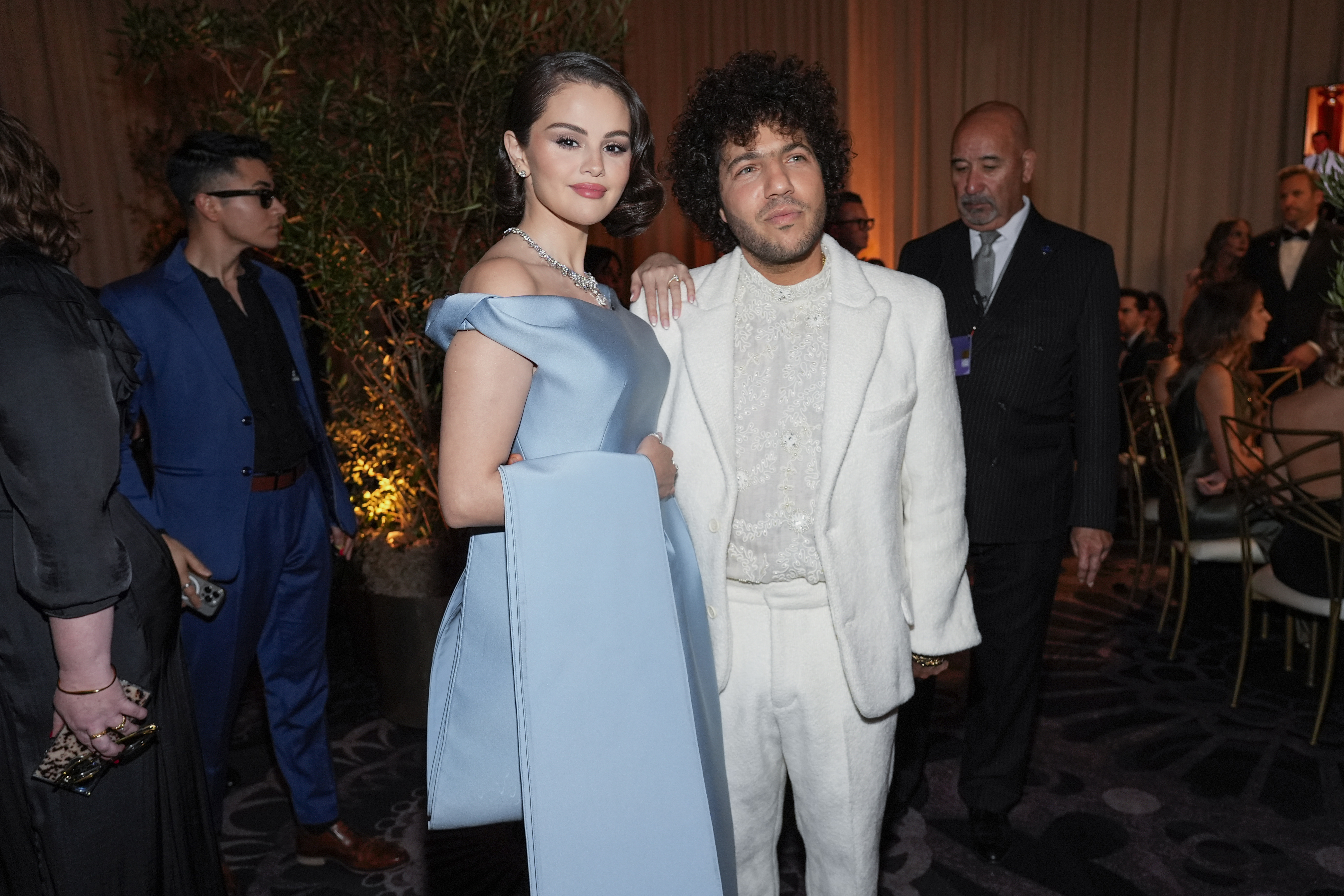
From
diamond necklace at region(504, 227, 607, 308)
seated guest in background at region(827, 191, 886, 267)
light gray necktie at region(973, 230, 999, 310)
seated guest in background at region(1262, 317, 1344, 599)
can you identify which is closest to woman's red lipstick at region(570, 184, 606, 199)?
diamond necklace at region(504, 227, 607, 308)

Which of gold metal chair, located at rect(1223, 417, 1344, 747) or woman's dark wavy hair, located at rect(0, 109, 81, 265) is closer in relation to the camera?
woman's dark wavy hair, located at rect(0, 109, 81, 265)

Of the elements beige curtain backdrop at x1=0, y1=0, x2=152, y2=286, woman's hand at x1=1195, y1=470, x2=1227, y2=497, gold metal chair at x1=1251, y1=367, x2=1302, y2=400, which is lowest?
woman's hand at x1=1195, y1=470, x2=1227, y2=497

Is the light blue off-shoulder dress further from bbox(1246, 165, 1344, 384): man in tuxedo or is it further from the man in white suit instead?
bbox(1246, 165, 1344, 384): man in tuxedo

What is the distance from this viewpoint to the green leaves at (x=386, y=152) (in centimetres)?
338

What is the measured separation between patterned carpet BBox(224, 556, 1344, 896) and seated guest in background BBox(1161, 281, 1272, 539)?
2.17 ft

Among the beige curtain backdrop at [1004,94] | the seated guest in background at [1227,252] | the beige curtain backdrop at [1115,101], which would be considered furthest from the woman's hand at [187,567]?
the beige curtain backdrop at [1115,101]

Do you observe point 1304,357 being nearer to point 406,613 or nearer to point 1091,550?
point 1091,550

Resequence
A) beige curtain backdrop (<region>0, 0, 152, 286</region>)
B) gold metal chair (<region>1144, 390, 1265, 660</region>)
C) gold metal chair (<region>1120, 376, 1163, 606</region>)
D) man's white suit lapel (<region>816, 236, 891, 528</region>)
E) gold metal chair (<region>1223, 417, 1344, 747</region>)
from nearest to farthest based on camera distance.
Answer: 1. man's white suit lapel (<region>816, 236, 891, 528</region>)
2. gold metal chair (<region>1223, 417, 1344, 747</region>)
3. gold metal chair (<region>1144, 390, 1265, 660</region>)
4. gold metal chair (<region>1120, 376, 1163, 606</region>)
5. beige curtain backdrop (<region>0, 0, 152, 286</region>)

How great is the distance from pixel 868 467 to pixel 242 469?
5.71 feet

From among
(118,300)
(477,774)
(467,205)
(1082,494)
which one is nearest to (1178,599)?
(1082,494)

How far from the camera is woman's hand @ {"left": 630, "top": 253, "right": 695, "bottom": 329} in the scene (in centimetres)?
200

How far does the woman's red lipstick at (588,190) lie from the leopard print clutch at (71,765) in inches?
46.5

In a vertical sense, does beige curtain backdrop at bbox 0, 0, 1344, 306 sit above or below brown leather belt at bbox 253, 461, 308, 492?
above

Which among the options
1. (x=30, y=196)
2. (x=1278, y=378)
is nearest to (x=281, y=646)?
(x=30, y=196)
